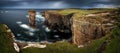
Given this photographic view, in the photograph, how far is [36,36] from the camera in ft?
587

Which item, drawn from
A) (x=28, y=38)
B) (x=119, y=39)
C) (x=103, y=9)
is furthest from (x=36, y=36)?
(x=119, y=39)

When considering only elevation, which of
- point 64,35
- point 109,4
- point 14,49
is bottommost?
point 64,35

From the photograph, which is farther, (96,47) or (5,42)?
(5,42)

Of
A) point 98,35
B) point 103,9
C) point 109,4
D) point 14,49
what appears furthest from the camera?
→ point 103,9

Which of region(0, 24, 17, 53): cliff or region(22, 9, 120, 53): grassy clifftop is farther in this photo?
region(22, 9, 120, 53): grassy clifftop

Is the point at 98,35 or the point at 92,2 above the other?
the point at 92,2

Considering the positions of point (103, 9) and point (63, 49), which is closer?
point (63, 49)

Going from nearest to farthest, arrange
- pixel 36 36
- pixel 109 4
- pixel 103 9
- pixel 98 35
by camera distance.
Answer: pixel 98 35 → pixel 109 4 → pixel 103 9 → pixel 36 36

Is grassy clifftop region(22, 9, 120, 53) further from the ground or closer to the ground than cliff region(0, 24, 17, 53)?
closer to the ground

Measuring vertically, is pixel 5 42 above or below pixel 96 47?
above

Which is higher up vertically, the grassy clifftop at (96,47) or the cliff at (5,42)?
the cliff at (5,42)

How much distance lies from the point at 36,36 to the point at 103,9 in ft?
143

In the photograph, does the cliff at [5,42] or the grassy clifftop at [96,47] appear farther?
the grassy clifftop at [96,47]

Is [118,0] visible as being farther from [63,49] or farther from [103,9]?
[63,49]
